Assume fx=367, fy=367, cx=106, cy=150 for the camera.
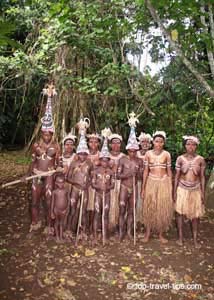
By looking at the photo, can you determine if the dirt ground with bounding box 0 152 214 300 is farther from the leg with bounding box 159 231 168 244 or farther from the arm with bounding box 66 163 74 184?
the arm with bounding box 66 163 74 184

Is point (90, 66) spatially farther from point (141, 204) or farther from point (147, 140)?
point (141, 204)

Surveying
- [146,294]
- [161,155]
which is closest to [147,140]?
[161,155]

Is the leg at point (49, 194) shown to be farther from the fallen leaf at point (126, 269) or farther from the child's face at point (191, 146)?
the child's face at point (191, 146)

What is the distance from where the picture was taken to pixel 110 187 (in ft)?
15.8

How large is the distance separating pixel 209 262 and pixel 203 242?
610mm

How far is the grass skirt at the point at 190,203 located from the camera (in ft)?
15.6

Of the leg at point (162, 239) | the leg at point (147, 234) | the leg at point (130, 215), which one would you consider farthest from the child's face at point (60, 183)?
the leg at point (162, 239)

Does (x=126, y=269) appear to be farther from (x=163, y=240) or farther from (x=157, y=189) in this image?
(x=157, y=189)

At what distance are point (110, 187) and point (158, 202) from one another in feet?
2.20

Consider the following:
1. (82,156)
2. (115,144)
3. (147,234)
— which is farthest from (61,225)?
(115,144)

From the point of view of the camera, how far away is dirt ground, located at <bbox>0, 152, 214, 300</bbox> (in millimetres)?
3627

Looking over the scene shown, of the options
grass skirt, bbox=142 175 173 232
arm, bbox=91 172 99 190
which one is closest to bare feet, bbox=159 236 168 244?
grass skirt, bbox=142 175 173 232

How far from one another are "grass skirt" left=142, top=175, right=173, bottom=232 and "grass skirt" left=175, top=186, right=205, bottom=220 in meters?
0.15

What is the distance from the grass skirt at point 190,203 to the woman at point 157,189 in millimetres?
152
